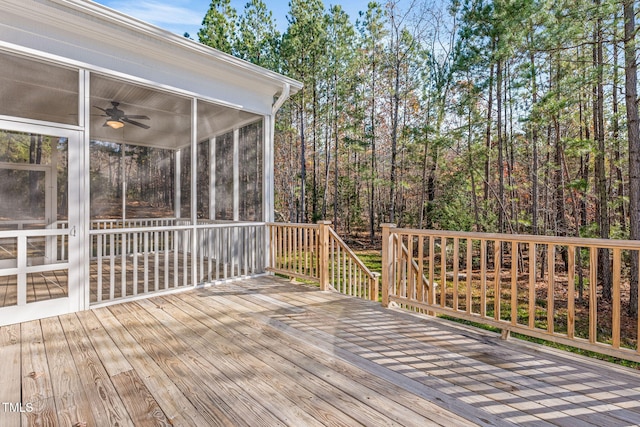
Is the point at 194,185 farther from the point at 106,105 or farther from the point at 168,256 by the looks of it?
the point at 106,105

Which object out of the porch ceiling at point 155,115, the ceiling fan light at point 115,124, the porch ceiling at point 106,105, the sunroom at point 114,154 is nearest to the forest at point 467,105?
the sunroom at point 114,154

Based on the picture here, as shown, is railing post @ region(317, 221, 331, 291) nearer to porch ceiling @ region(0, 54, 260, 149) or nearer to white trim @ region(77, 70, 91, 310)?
porch ceiling @ region(0, 54, 260, 149)

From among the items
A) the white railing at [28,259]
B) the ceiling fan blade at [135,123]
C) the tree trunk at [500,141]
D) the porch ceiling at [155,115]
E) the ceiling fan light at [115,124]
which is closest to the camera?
the white railing at [28,259]

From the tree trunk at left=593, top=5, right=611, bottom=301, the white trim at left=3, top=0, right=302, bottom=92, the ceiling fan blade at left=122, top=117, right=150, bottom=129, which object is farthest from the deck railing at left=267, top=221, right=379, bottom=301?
the tree trunk at left=593, top=5, right=611, bottom=301

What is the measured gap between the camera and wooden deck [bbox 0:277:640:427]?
1.73 meters

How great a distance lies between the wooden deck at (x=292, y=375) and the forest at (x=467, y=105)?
5256 millimetres

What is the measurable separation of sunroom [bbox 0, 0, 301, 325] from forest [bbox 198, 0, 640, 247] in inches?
228

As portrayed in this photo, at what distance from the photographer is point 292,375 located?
2139 millimetres

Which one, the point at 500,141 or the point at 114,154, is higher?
the point at 500,141

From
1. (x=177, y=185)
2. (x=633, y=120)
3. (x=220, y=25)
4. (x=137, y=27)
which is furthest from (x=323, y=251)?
(x=220, y=25)

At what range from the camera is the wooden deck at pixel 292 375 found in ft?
5.68

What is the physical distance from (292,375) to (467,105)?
9087 mm

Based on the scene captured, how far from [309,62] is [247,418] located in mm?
11422

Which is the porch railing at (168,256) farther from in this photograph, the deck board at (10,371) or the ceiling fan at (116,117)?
the ceiling fan at (116,117)
